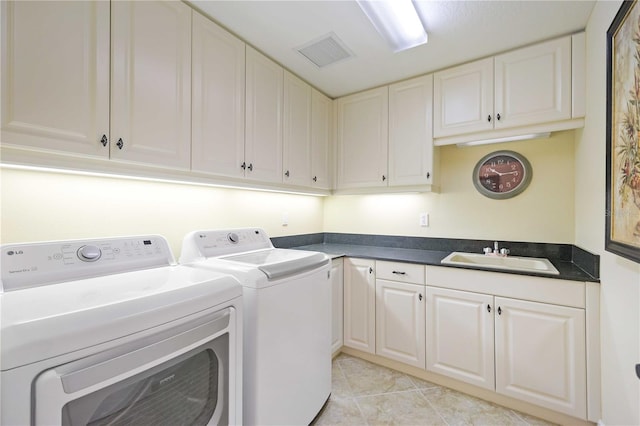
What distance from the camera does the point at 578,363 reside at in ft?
5.11

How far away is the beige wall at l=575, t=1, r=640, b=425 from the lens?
1131 mm

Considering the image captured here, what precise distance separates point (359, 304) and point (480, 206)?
130 cm

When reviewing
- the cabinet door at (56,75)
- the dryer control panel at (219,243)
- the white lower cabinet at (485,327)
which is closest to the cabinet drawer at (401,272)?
the white lower cabinet at (485,327)

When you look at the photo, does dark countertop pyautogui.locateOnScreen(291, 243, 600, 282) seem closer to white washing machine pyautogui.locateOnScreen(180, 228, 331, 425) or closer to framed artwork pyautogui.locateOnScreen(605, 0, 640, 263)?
framed artwork pyautogui.locateOnScreen(605, 0, 640, 263)

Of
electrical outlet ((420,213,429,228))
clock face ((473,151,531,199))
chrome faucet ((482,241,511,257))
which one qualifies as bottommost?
chrome faucet ((482,241,511,257))

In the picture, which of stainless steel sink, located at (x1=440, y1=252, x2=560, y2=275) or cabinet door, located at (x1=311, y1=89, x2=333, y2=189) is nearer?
stainless steel sink, located at (x1=440, y1=252, x2=560, y2=275)

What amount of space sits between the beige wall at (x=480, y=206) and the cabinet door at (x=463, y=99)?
325 mm

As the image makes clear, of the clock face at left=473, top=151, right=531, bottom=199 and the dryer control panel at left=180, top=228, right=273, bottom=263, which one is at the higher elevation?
the clock face at left=473, top=151, right=531, bottom=199

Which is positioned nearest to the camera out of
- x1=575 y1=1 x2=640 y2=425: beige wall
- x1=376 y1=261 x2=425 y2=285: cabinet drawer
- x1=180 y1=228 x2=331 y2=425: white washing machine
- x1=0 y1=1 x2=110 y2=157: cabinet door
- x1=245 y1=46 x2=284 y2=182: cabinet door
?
x1=0 y1=1 x2=110 y2=157: cabinet door

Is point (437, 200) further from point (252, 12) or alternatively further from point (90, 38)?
point (90, 38)

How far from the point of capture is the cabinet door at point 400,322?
6.68 ft

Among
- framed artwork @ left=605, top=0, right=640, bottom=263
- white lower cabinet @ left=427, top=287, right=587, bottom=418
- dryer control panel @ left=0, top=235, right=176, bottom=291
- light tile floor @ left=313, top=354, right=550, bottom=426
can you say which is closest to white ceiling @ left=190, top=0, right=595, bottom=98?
framed artwork @ left=605, top=0, right=640, bottom=263

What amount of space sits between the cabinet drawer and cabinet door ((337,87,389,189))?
0.74 metres

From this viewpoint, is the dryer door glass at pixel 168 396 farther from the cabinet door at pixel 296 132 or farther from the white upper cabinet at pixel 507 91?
the white upper cabinet at pixel 507 91
